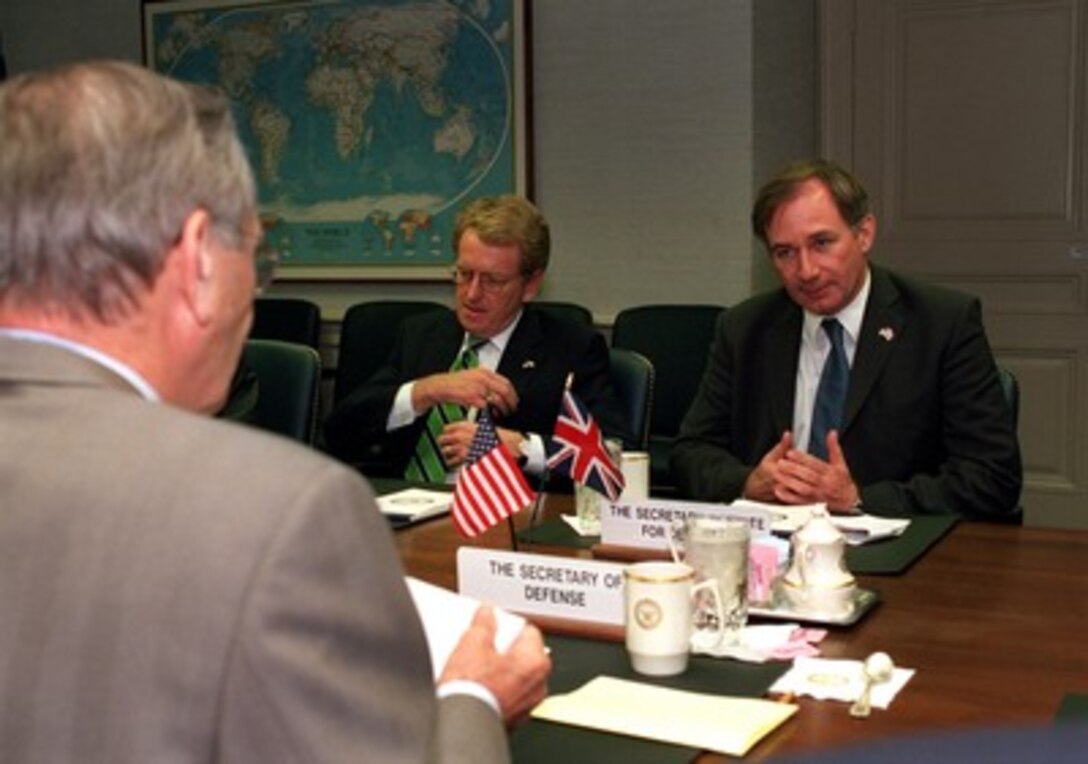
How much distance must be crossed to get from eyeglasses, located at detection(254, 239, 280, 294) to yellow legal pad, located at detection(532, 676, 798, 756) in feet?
1.94

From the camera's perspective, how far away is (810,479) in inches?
102

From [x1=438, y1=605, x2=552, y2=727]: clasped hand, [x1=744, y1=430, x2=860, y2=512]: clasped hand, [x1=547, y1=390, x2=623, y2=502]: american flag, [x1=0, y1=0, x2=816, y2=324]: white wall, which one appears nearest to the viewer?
[x1=438, y1=605, x2=552, y2=727]: clasped hand

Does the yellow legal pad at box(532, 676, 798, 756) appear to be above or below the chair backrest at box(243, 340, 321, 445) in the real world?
below

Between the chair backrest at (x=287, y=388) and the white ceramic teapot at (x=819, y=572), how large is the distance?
1.52 m

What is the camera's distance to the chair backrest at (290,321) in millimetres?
5477

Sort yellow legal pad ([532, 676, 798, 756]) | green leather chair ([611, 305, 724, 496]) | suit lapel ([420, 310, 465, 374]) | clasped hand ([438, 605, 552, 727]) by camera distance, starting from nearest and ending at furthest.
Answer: clasped hand ([438, 605, 552, 727]), yellow legal pad ([532, 676, 798, 756]), suit lapel ([420, 310, 465, 374]), green leather chair ([611, 305, 724, 496])

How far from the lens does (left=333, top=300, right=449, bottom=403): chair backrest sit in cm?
511

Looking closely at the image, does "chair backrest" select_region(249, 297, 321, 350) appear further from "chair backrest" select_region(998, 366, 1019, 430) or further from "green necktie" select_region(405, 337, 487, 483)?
"chair backrest" select_region(998, 366, 1019, 430)

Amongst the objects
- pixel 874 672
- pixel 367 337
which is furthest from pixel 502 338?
pixel 874 672

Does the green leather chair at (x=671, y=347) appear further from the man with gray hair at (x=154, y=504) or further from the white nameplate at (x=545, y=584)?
the man with gray hair at (x=154, y=504)

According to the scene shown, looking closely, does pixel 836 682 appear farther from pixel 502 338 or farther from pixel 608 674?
pixel 502 338

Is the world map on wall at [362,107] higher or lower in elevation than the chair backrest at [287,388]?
higher

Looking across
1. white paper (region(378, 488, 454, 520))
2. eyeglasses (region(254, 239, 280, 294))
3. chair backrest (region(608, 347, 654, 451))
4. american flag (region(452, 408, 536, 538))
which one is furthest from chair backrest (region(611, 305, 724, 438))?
eyeglasses (region(254, 239, 280, 294))

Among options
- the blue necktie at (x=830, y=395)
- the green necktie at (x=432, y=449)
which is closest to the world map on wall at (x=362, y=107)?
the green necktie at (x=432, y=449)
